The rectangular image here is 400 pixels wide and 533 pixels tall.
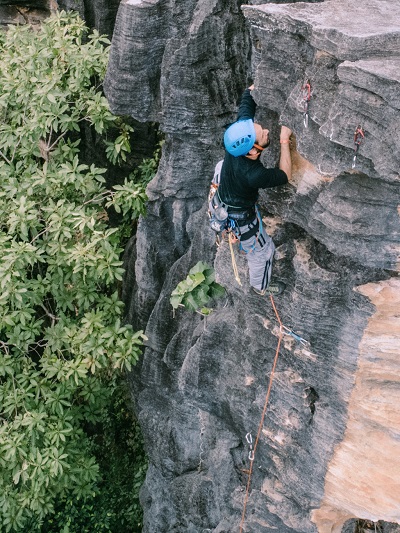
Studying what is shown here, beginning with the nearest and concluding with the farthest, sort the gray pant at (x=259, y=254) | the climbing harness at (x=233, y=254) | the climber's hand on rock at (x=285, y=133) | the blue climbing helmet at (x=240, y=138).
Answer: the blue climbing helmet at (x=240, y=138)
the climber's hand on rock at (x=285, y=133)
the gray pant at (x=259, y=254)
the climbing harness at (x=233, y=254)

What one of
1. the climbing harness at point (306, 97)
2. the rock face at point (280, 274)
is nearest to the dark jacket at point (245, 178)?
the rock face at point (280, 274)

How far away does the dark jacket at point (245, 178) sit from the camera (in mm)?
6941

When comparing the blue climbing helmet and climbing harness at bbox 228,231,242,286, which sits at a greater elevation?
the blue climbing helmet

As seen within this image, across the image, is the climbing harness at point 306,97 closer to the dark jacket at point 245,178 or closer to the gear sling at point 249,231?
the dark jacket at point 245,178

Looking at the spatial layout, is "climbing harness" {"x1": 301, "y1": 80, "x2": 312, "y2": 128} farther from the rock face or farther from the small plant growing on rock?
the small plant growing on rock

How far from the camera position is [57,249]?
10.2 metres

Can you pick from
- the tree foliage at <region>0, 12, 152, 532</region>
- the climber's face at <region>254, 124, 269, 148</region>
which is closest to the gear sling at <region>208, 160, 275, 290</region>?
the climber's face at <region>254, 124, 269, 148</region>

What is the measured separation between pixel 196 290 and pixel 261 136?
243 cm

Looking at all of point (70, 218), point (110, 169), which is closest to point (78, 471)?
point (70, 218)

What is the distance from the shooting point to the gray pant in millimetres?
7582

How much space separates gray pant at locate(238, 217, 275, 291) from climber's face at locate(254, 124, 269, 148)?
0.88 m

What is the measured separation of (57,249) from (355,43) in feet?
17.8

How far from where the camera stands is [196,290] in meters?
8.77

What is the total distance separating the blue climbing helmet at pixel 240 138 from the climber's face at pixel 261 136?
137mm
